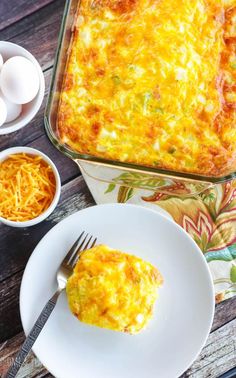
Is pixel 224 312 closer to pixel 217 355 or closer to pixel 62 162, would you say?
pixel 217 355

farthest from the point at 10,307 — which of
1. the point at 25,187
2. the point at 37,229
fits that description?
the point at 25,187

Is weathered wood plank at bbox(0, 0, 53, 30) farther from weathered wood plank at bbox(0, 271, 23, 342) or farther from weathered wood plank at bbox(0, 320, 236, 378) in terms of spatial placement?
weathered wood plank at bbox(0, 320, 236, 378)

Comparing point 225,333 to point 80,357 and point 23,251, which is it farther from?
point 23,251

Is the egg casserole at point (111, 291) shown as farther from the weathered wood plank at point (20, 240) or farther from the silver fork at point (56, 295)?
the weathered wood plank at point (20, 240)

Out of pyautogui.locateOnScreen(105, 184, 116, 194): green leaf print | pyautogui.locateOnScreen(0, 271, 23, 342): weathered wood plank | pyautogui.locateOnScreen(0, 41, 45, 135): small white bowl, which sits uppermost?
pyautogui.locateOnScreen(0, 41, 45, 135): small white bowl

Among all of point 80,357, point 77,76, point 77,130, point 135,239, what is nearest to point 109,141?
point 77,130

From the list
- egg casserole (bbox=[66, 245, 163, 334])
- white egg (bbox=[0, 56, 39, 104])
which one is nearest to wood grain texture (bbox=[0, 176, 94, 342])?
egg casserole (bbox=[66, 245, 163, 334])

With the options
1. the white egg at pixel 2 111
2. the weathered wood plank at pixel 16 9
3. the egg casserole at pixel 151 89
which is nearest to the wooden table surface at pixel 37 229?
the weathered wood plank at pixel 16 9
